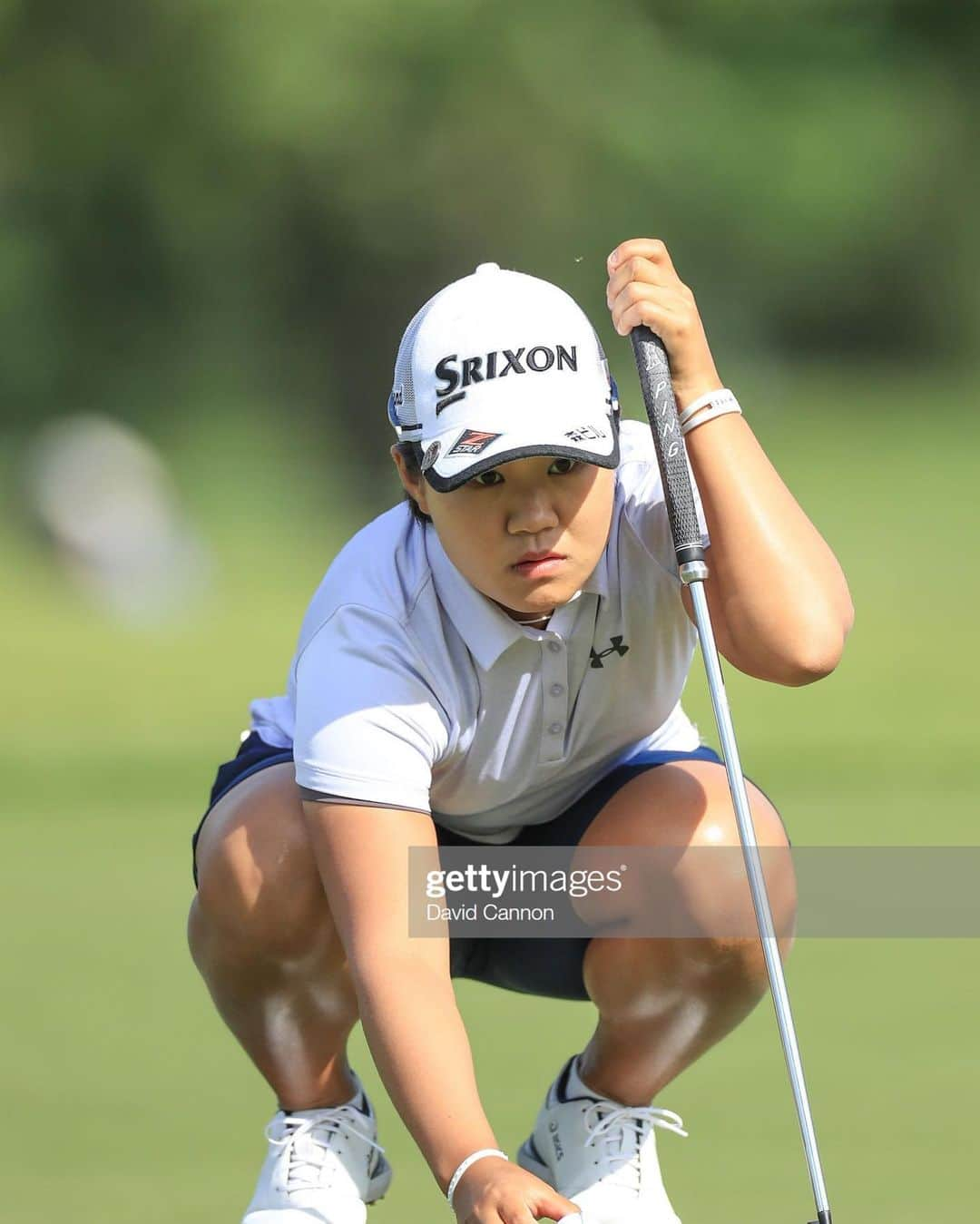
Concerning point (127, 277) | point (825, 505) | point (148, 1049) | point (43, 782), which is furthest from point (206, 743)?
point (127, 277)

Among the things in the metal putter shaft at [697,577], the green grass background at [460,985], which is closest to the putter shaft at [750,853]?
the metal putter shaft at [697,577]

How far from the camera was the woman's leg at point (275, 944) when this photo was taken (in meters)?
2.23

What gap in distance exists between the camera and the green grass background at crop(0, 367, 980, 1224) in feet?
8.09

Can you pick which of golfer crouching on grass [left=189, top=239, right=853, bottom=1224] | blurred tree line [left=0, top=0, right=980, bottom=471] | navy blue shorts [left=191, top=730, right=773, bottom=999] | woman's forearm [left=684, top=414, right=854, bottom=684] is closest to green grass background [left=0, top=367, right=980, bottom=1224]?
golfer crouching on grass [left=189, top=239, right=853, bottom=1224]

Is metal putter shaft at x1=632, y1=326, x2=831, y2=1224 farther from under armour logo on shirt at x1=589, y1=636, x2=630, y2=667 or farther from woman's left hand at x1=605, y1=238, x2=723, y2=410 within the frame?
under armour logo on shirt at x1=589, y1=636, x2=630, y2=667

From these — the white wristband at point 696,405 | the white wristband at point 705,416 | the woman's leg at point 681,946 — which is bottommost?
the woman's leg at point 681,946

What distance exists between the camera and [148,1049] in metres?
3.02

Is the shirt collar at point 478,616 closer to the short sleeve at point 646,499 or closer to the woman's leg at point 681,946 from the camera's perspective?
the short sleeve at point 646,499

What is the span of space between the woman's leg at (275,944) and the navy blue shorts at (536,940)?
0.11m

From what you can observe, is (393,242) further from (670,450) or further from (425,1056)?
(425,1056)

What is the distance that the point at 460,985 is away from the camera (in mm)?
3529

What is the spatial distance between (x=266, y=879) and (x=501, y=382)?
0.64 metres

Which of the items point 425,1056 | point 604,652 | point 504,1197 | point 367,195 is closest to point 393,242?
point 367,195

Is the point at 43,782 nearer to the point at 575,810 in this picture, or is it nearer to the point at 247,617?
the point at 247,617
